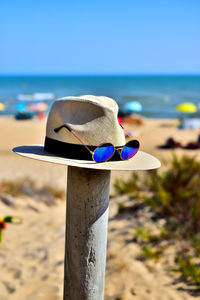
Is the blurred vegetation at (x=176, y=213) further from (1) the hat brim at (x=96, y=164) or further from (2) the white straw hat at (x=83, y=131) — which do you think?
(2) the white straw hat at (x=83, y=131)

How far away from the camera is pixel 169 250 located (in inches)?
147

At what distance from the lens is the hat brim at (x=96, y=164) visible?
A: 162 cm

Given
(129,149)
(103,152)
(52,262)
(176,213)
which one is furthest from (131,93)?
(103,152)

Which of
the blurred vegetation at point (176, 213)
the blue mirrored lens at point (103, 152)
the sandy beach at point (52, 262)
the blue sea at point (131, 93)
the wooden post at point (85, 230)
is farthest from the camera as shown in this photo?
the blue sea at point (131, 93)

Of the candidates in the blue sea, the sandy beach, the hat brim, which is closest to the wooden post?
the hat brim

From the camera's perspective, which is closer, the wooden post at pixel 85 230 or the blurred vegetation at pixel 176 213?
the wooden post at pixel 85 230

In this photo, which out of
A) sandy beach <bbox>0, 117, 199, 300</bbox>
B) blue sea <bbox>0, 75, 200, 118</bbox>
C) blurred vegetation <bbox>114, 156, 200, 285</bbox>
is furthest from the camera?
blue sea <bbox>0, 75, 200, 118</bbox>

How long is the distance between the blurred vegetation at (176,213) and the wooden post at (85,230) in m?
1.59

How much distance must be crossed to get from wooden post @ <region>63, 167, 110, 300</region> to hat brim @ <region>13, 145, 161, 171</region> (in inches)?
3.4

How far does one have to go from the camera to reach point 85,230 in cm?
178

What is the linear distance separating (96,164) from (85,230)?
0.38 meters

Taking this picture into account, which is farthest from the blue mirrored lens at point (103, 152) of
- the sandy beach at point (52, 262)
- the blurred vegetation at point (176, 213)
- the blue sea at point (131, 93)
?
the blue sea at point (131, 93)

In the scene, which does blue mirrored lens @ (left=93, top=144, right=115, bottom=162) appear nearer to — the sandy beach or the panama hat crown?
the panama hat crown

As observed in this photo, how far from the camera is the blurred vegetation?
3.53m
